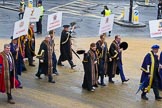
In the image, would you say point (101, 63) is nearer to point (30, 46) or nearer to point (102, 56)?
point (102, 56)

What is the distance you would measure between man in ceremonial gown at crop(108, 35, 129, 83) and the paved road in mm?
9211

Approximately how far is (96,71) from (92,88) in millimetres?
582

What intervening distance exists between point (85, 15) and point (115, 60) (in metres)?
17.8

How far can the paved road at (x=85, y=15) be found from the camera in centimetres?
2670

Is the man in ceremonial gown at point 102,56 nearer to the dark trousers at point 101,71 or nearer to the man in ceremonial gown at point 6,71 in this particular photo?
the dark trousers at point 101,71

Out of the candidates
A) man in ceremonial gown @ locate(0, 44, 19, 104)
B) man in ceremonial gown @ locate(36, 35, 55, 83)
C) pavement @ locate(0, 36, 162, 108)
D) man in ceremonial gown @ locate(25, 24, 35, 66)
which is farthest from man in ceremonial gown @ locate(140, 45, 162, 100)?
man in ceremonial gown @ locate(25, 24, 35, 66)

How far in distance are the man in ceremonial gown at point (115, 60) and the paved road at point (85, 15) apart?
921 cm

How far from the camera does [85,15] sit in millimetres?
33375

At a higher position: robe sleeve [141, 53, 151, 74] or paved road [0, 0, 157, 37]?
robe sleeve [141, 53, 151, 74]

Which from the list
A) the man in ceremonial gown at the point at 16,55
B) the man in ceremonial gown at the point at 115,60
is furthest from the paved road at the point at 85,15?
the man in ceremonial gown at the point at 115,60

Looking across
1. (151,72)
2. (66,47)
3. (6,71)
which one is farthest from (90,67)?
(66,47)

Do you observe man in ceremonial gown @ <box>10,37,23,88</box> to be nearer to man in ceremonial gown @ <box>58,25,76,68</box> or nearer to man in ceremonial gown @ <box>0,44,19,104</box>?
man in ceremonial gown @ <box>0,44,19,104</box>

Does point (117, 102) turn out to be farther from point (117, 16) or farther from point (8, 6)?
point (8, 6)

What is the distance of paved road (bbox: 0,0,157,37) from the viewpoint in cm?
2670
